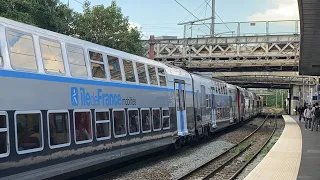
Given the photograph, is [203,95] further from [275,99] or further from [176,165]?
[275,99]

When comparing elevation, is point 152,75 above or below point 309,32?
below

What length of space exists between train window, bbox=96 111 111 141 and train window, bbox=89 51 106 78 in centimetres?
96

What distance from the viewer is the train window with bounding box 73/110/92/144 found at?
375 inches

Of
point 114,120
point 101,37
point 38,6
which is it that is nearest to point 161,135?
point 114,120

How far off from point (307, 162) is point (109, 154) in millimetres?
6782

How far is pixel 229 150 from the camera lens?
1880 cm

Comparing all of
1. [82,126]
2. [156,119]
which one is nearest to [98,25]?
[156,119]

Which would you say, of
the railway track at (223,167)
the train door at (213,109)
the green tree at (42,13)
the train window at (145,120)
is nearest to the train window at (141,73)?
the train window at (145,120)

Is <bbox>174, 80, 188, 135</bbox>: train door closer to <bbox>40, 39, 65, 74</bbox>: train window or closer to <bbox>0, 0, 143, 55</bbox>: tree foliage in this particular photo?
<bbox>40, 39, 65, 74</bbox>: train window

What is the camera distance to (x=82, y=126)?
9.80 meters

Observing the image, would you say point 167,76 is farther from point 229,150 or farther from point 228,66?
point 228,66

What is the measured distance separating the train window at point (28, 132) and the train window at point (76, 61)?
178cm

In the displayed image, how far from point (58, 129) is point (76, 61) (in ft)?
6.00

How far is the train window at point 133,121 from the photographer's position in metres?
12.5
